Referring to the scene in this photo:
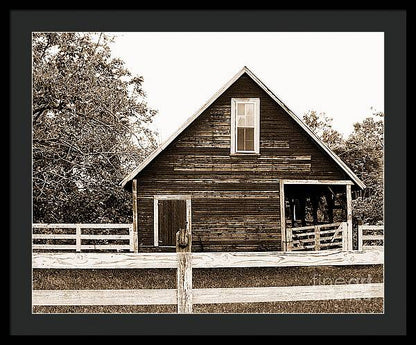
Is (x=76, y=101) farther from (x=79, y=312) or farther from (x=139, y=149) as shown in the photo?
(x=79, y=312)

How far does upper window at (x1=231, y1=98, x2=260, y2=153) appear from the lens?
1122 cm

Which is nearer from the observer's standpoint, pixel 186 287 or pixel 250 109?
pixel 186 287

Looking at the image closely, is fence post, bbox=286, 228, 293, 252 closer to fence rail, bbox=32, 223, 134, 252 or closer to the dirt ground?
the dirt ground

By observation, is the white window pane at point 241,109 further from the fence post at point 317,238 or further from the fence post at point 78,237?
the fence post at point 78,237

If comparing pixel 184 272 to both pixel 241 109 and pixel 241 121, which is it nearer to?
pixel 241 121

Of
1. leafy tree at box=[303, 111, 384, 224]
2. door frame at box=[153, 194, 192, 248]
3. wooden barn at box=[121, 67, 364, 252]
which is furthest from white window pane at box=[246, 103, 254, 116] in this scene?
door frame at box=[153, 194, 192, 248]

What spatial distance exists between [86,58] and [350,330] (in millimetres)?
5562

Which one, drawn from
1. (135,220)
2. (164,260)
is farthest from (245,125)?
(164,260)

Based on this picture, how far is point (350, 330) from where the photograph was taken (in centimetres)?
812

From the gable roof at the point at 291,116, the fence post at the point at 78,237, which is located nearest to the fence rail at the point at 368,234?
the gable roof at the point at 291,116

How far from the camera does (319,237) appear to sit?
10.5 metres

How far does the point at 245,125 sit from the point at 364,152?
2.00 m

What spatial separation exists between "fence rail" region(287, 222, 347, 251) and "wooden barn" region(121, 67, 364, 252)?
2 cm

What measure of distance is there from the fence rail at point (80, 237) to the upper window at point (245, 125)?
2250 millimetres
